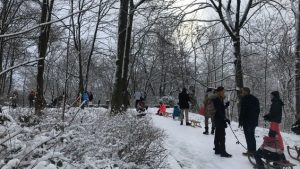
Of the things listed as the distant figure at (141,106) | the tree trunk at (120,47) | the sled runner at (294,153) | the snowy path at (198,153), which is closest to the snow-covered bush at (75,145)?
the snowy path at (198,153)

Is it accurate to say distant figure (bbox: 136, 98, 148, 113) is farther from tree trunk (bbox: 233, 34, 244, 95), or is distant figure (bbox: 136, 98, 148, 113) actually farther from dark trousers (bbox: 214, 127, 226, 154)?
dark trousers (bbox: 214, 127, 226, 154)

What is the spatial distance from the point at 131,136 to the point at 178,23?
14045 mm

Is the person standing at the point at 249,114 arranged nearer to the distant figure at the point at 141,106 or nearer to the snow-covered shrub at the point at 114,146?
the snow-covered shrub at the point at 114,146

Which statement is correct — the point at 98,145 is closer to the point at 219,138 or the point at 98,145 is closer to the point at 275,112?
the point at 219,138

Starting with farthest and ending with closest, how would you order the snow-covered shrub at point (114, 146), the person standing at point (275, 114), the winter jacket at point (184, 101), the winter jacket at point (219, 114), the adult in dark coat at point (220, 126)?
the winter jacket at point (184, 101) < the winter jacket at point (219, 114) < the adult in dark coat at point (220, 126) < the person standing at point (275, 114) < the snow-covered shrub at point (114, 146)

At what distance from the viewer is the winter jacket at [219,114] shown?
12484 millimetres

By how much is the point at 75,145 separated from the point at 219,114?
24.7 feet

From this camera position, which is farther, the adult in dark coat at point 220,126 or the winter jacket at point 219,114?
the winter jacket at point 219,114

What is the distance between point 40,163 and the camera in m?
4.01

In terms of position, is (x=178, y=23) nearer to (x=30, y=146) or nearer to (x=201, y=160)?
(x=201, y=160)

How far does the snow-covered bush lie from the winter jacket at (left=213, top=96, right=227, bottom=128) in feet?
11.0

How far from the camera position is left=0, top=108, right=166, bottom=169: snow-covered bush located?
412 cm

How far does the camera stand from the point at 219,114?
1252 cm

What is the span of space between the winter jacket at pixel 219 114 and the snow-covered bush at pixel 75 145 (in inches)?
133
